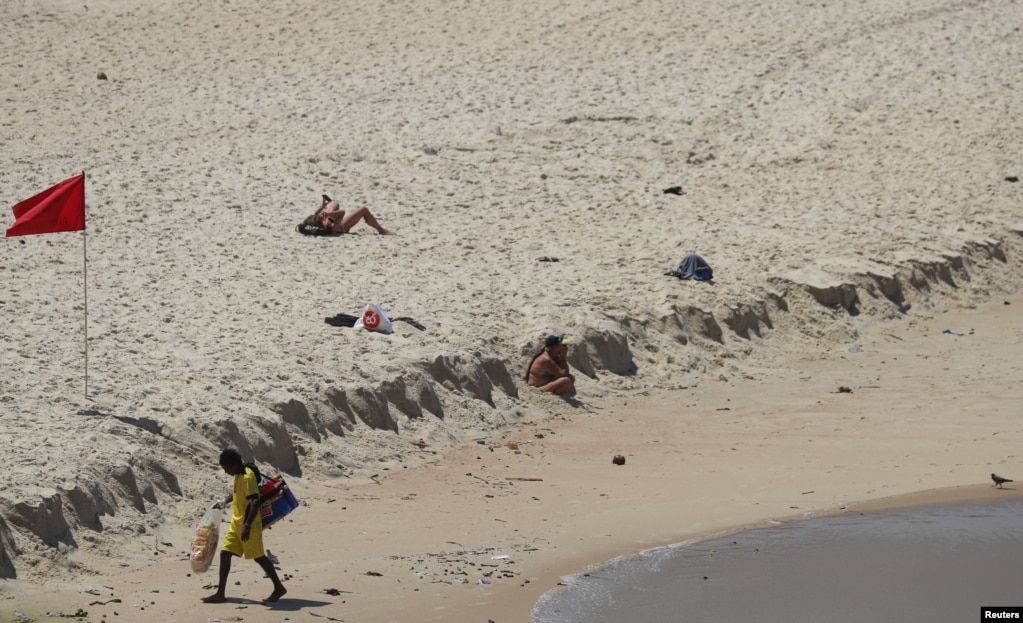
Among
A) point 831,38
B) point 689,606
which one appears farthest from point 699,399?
point 831,38

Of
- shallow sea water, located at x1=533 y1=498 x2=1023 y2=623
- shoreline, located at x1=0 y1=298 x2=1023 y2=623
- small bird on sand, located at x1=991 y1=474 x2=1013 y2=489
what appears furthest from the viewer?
small bird on sand, located at x1=991 y1=474 x2=1013 y2=489

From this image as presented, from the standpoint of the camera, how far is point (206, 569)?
827 centimetres

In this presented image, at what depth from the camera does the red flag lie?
10.4 metres

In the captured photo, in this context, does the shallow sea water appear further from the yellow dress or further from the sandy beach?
the yellow dress

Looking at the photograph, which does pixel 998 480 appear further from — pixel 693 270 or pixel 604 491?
pixel 693 270

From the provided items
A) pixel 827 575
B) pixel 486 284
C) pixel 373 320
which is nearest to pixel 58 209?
pixel 373 320

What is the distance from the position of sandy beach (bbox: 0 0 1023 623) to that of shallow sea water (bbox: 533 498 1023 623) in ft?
1.01

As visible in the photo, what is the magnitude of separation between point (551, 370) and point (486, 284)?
7.17 feet

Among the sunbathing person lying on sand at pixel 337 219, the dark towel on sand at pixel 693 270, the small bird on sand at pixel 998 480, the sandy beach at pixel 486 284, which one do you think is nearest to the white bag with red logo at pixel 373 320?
the sandy beach at pixel 486 284

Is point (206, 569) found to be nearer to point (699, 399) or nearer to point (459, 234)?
point (699, 399)

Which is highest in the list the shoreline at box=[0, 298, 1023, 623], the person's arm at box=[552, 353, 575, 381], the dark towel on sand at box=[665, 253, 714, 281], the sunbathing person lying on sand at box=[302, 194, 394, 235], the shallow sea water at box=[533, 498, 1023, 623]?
the sunbathing person lying on sand at box=[302, 194, 394, 235]

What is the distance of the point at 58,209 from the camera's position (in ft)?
34.3

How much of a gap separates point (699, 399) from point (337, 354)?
366 centimetres

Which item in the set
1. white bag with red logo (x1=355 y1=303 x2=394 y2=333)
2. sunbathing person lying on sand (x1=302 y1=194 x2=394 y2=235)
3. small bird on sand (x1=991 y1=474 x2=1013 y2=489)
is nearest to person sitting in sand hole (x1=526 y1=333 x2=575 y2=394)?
white bag with red logo (x1=355 y1=303 x2=394 y2=333)
